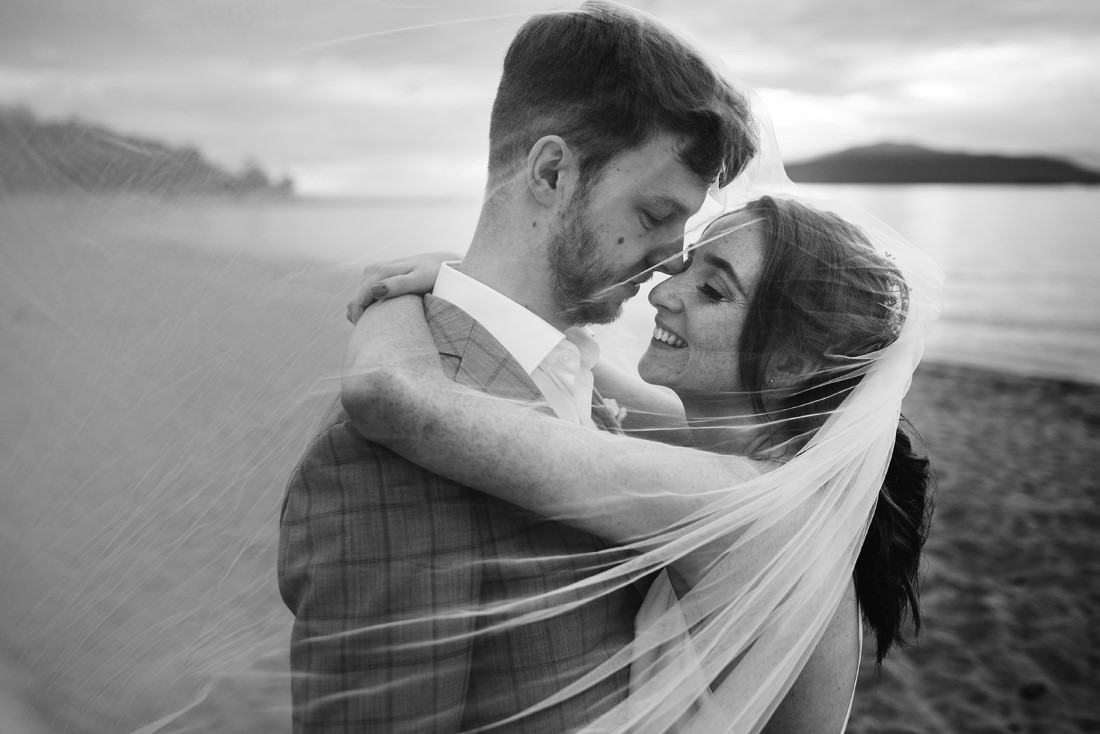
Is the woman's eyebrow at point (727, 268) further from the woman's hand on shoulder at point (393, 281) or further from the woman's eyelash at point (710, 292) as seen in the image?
the woman's hand on shoulder at point (393, 281)

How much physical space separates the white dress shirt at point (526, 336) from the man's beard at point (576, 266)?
11 cm

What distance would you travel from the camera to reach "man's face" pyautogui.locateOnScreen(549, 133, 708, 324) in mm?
1851

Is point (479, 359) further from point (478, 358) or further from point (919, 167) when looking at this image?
point (919, 167)

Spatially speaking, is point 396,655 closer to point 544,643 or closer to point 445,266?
point 544,643

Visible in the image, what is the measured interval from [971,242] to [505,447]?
3244cm

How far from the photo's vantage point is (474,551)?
59.2 inches

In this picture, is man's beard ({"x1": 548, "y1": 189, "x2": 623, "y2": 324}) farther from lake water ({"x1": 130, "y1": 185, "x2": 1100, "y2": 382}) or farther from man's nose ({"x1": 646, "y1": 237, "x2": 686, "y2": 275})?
lake water ({"x1": 130, "y1": 185, "x2": 1100, "y2": 382})

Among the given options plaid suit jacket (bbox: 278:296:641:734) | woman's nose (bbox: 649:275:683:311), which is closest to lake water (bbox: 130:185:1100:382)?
plaid suit jacket (bbox: 278:296:641:734)

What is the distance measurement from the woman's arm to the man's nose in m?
0.51

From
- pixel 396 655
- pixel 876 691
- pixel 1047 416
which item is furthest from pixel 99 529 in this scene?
pixel 1047 416

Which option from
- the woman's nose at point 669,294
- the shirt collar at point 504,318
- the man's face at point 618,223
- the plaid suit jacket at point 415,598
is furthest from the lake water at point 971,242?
the woman's nose at point 669,294

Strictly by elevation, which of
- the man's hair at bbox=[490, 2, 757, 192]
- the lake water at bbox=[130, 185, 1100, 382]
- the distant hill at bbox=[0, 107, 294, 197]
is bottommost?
the lake water at bbox=[130, 185, 1100, 382]

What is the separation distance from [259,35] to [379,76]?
0.25 meters

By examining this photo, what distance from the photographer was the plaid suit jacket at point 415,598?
4.66 feet
